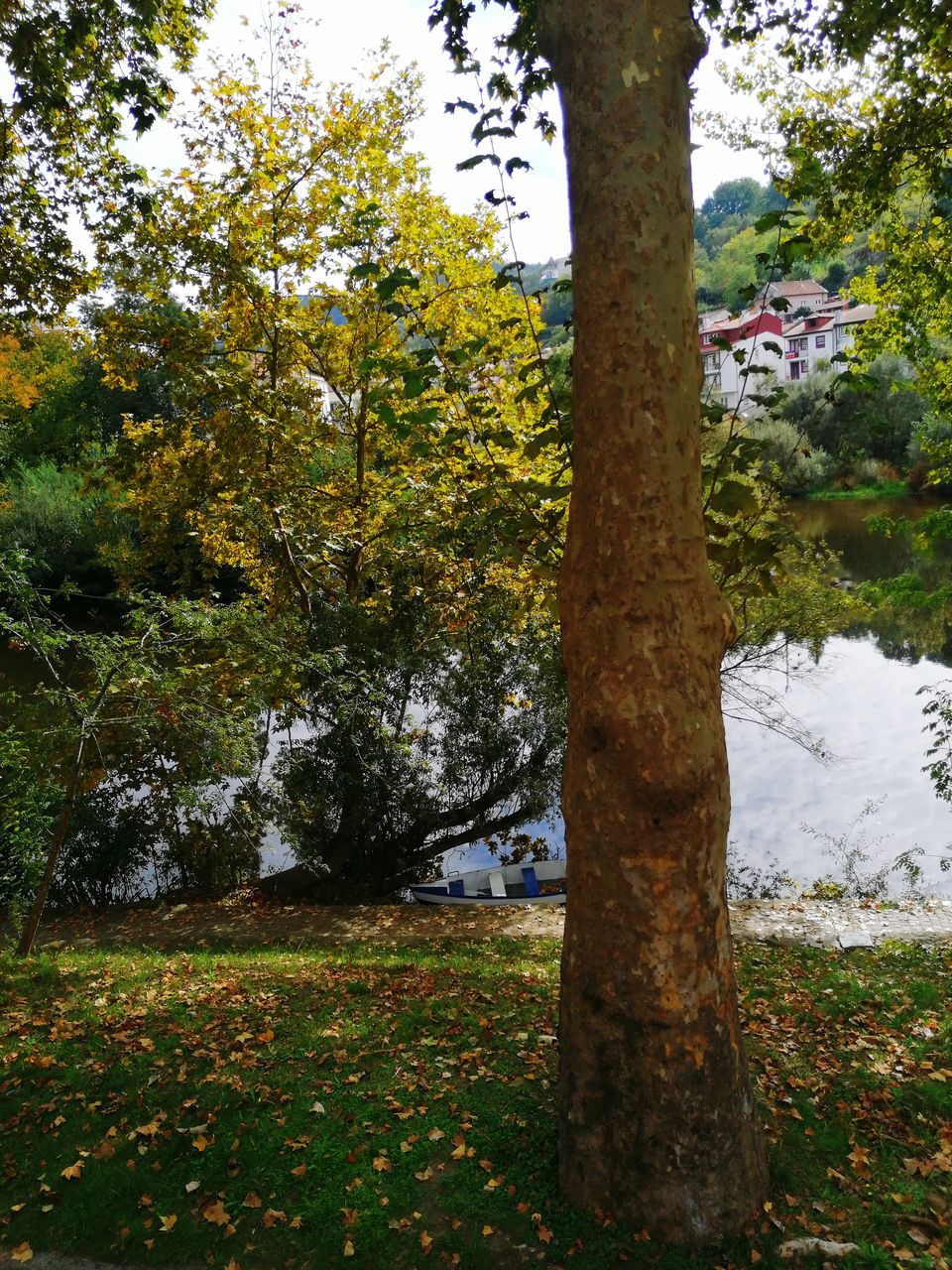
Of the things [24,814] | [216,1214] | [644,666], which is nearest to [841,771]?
[24,814]

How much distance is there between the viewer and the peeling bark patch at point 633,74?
353 centimetres

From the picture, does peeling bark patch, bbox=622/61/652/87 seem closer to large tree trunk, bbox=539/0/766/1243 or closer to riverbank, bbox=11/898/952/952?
large tree trunk, bbox=539/0/766/1243

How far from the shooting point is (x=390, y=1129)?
14.8 ft

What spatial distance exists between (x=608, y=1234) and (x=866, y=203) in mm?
10577

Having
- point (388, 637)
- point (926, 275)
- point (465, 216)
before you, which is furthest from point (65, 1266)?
point (465, 216)

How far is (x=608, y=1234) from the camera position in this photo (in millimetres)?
3730

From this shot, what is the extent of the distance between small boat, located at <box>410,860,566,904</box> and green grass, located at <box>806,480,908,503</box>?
32886mm

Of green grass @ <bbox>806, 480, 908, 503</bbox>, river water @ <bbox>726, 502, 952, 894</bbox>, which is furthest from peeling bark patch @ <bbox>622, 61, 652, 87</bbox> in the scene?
green grass @ <bbox>806, 480, 908, 503</bbox>

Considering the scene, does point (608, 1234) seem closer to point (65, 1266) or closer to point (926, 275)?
point (65, 1266)

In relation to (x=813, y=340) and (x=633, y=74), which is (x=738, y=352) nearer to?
(x=633, y=74)

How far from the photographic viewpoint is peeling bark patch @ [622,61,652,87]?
3.53m

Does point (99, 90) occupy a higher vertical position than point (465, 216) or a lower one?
lower

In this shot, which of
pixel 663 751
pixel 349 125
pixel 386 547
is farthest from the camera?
pixel 386 547

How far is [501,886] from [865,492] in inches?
1358
